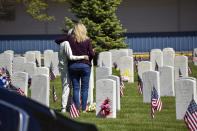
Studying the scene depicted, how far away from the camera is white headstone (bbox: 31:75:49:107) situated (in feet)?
37.3

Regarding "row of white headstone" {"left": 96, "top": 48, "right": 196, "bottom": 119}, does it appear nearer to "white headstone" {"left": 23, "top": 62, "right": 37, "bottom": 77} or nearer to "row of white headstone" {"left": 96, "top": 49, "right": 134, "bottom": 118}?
"row of white headstone" {"left": 96, "top": 49, "right": 134, "bottom": 118}

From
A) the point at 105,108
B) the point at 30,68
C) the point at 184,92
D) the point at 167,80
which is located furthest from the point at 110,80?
the point at 30,68

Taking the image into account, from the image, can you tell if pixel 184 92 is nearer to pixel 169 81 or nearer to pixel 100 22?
pixel 169 81

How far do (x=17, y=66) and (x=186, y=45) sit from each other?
19.3m

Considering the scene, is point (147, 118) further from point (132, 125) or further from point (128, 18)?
point (128, 18)

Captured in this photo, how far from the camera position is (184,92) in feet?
33.0

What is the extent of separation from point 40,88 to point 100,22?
16638 millimetres

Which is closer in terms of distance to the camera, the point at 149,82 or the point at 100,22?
the point at 149,82

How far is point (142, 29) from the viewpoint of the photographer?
3625 cm

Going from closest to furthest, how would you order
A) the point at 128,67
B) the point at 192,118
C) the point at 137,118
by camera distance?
the point at 192,118 < the point at 137,118 < the point at 128,67

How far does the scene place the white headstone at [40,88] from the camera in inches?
447

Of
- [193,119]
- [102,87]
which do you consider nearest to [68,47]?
[102,87]

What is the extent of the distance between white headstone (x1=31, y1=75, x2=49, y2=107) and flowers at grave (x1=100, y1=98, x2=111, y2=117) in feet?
4.50

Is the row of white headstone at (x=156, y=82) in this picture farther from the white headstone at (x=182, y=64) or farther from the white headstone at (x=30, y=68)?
the white headstone at (x=30, y=68)
